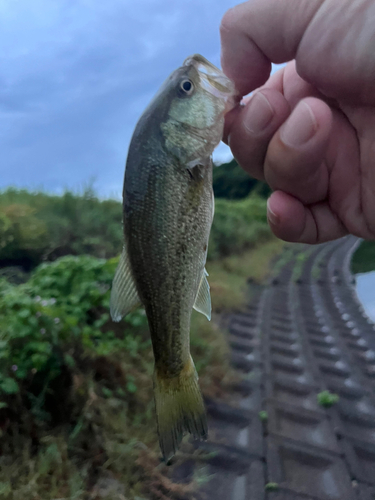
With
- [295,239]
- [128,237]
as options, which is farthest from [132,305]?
[295,239]

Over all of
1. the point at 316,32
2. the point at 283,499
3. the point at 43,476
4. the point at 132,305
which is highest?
the point at 316,32

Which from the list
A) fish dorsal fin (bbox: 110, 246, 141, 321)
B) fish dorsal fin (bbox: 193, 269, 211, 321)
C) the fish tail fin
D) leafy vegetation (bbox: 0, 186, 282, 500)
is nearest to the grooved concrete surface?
leafy vegetation (bbox: 0, 186, 282, 500)

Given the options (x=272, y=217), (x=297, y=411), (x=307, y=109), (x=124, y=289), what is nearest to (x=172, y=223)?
(x=124, y=289)

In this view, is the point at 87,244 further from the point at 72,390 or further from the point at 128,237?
the point at 128,237

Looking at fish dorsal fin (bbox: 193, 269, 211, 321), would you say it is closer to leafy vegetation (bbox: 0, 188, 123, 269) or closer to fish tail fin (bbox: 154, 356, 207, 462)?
fish tail fin (bbox: 154, 356, 207, 462)

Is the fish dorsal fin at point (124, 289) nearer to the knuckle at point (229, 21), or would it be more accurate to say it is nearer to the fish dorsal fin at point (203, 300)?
the fish dorsal fin at point (203, 300)

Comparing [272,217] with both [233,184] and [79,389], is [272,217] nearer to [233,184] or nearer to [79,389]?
[79,389]

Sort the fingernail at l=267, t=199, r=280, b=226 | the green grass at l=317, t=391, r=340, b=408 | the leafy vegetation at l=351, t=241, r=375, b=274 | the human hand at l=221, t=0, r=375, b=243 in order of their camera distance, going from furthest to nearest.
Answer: the leafy vegetation at l=351, t=241, r=375, b=274 → the green grass at l=317, t=391, r=340, b=408 → the fingernail at l=267, t=199, r=280, b=226 → the human hand at l=221, t=0, r=375, b=243
